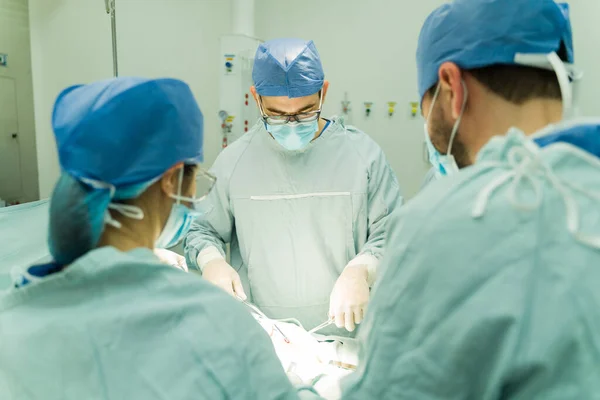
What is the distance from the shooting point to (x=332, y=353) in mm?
1406

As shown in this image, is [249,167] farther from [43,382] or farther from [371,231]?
[43,382]

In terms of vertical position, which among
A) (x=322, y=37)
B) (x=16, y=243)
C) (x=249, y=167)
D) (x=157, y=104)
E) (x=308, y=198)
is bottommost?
(x=16, y=243)

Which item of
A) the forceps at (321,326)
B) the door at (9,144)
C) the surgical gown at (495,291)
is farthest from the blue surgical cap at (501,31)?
the door at (9,144)

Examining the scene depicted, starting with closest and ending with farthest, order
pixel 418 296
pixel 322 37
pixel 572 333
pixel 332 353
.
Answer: pixel 572 333, pixel 418 296, pixel 332 353, pixel 322 37

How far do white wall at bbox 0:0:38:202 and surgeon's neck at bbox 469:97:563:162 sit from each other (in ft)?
8.75

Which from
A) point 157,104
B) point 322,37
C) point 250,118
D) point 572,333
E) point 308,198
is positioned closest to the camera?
point 572,333

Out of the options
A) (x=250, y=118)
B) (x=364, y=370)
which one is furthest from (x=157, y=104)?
(x=250, y=118)

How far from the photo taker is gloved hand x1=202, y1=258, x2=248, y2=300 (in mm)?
1533

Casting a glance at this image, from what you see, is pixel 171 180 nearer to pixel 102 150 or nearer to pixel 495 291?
pixel 102 150

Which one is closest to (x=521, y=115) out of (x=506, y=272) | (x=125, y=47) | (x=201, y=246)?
(x=506, y=272)

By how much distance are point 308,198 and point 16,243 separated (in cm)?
110

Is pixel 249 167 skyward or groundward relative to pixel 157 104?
groundward

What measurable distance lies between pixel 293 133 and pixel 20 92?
6.40 ft

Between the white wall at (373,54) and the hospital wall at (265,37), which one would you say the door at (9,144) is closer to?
the hospital wall at (265,37)
